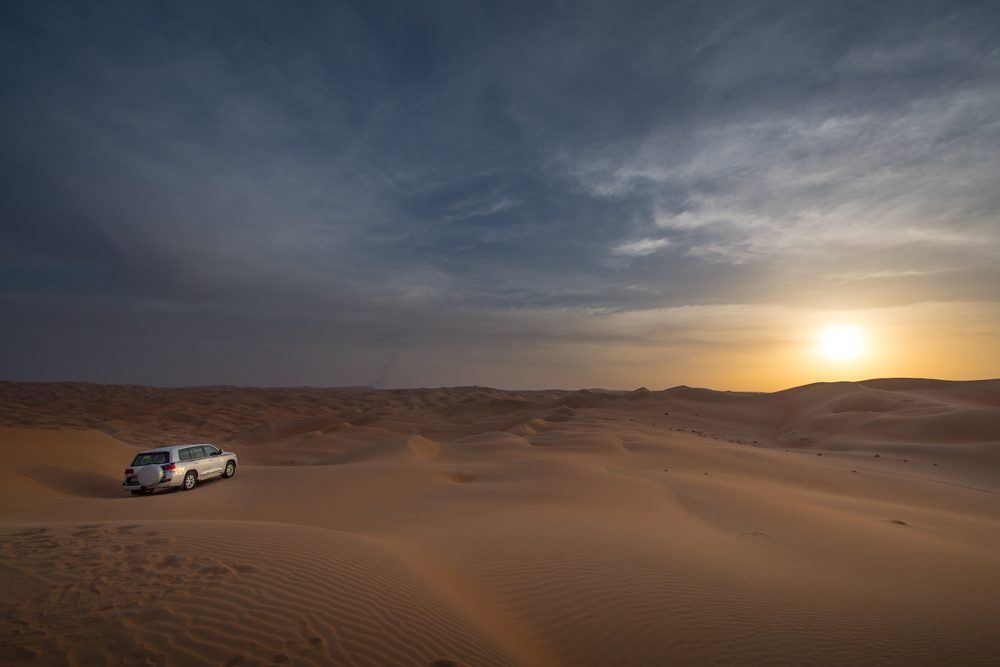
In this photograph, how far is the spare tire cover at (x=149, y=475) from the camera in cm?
1550

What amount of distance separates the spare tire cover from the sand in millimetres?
1767

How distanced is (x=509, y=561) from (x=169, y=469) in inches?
515

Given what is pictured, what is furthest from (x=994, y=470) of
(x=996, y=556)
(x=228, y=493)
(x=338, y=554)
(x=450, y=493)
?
(x=228, y=493)

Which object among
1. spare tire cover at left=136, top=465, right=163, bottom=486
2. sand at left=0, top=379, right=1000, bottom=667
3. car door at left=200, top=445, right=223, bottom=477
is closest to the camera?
sand at left=0, top=379, right=1000, bottom=667

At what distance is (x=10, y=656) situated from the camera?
13.9 ft

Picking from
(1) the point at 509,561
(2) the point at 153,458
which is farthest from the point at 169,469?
(1) the point at 509,561

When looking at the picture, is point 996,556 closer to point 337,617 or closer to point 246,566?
point 337,617

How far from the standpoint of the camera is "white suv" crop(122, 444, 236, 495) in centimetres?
1555

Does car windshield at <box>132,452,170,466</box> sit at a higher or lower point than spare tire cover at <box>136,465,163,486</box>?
higher

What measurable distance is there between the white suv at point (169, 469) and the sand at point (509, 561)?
0.66 m

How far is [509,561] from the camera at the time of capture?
28.7 feet

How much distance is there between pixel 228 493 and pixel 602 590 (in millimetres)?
13353

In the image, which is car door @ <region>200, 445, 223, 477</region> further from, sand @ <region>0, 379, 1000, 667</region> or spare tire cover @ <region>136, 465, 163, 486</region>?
spare tire cover @ <region>136, 465, 163, 486</region>

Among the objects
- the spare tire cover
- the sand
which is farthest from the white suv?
the sand
